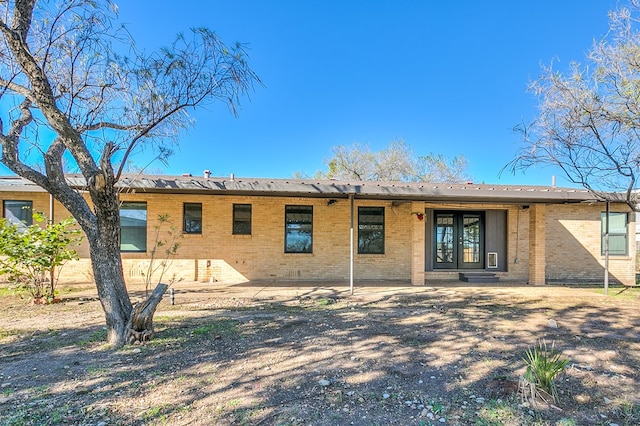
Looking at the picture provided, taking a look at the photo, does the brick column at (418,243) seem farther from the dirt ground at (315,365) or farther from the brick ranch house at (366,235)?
the dirt ground at (315,365)

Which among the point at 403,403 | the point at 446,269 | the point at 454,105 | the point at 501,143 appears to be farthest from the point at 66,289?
the point at 454,105

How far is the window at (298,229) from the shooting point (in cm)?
1075

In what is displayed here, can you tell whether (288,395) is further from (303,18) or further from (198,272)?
(303,18)

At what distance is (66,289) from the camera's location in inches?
350

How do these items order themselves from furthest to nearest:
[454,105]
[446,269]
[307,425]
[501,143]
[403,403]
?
[454,105] → [446,269] → [501,143] → [403,403] → [307,425]

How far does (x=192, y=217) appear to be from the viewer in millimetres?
10375

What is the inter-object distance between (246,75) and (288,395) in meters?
4.47

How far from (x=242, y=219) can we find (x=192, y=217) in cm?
156

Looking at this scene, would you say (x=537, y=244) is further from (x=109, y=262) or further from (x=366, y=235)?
(x=109, y=262)

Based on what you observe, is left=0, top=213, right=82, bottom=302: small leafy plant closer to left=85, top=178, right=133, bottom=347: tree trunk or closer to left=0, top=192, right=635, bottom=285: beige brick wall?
left=0, top=192, right=635, bottom=285: beige brick wall

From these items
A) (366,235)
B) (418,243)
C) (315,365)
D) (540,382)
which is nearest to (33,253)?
(315,365)

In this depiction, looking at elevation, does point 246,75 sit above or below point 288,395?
above

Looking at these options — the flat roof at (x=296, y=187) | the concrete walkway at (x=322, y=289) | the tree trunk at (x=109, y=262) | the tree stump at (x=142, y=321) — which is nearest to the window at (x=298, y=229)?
the concrete walkway at (x=322, y=289)

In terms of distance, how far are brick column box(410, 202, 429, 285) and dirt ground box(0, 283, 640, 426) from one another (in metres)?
2.73
